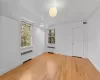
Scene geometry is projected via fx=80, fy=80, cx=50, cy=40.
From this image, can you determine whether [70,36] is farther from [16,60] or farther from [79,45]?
[16,60]

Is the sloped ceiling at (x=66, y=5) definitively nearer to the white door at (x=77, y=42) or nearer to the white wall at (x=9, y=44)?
the white wall at (x=9, y=44)

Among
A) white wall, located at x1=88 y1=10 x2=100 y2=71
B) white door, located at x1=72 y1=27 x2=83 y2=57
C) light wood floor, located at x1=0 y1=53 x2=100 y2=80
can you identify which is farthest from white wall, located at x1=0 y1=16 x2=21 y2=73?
white door, located at x1=72 y1=27 x2=83 y2=57

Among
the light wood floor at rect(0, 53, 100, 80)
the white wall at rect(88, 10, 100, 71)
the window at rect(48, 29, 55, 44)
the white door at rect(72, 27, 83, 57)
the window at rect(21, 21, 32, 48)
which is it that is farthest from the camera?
the window at rect(48, 29, 55, 44)

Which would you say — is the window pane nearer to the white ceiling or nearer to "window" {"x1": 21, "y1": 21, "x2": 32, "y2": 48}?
"window" {"x1": 21, "y1": 21, "x2": 32, "y2": 48}

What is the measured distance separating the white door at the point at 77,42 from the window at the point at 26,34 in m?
2.72

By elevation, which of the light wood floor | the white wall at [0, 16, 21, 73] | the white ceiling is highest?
the white ceiling

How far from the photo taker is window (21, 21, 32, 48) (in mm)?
3892

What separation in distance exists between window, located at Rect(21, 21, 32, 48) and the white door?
2723 mm

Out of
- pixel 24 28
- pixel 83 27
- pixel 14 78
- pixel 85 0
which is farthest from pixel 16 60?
pixel 83 27

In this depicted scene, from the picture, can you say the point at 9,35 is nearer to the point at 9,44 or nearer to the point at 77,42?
the point at 9,44

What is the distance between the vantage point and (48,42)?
6312mm

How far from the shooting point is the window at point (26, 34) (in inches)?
153

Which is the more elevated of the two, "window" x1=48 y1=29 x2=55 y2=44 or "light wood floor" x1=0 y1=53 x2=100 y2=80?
"window" x1=48 y1=29 x2=55 y2=44

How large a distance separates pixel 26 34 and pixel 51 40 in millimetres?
2387
